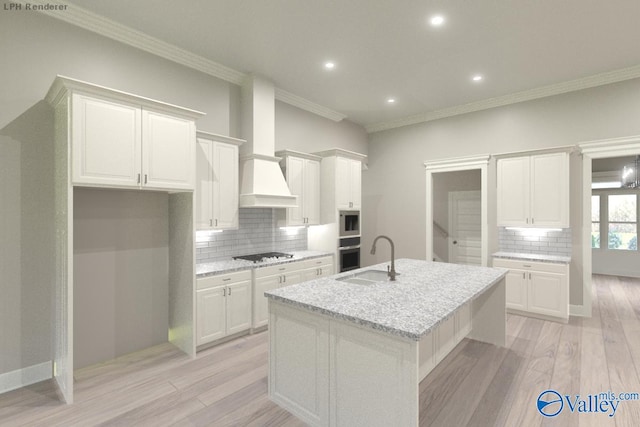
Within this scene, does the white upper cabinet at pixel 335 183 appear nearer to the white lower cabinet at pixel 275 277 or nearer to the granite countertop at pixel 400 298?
the white lower cabinet at pixel 275 277

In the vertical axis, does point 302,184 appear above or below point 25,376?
above

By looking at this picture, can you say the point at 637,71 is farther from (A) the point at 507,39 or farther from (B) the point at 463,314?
(B) the point at 463,314

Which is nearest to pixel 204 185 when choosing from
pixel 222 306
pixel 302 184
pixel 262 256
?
pixel 262 256

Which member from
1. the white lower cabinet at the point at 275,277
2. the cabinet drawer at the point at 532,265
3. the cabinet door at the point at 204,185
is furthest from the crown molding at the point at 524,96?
the cabinet door at the point at 204,185

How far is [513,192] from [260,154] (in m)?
3.84

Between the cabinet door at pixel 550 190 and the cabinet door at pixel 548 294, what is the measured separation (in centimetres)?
76

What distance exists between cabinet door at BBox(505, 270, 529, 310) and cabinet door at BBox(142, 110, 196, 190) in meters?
4.45

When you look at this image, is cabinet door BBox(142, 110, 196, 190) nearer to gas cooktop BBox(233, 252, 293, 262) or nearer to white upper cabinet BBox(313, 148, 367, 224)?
gas cooktop BBox(233, 252, 293, 262)

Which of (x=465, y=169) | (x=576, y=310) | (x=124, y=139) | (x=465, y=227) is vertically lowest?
(x=576, y=310)

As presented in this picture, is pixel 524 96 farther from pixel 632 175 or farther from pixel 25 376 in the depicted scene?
pixel 25 376

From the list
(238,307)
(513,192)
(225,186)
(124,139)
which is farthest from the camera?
(513,192)

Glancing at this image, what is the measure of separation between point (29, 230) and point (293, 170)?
10.0 ft

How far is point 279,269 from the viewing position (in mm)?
4203

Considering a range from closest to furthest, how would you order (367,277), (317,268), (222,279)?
1. (367,277)
2. (222,279)
3. (317,268)
